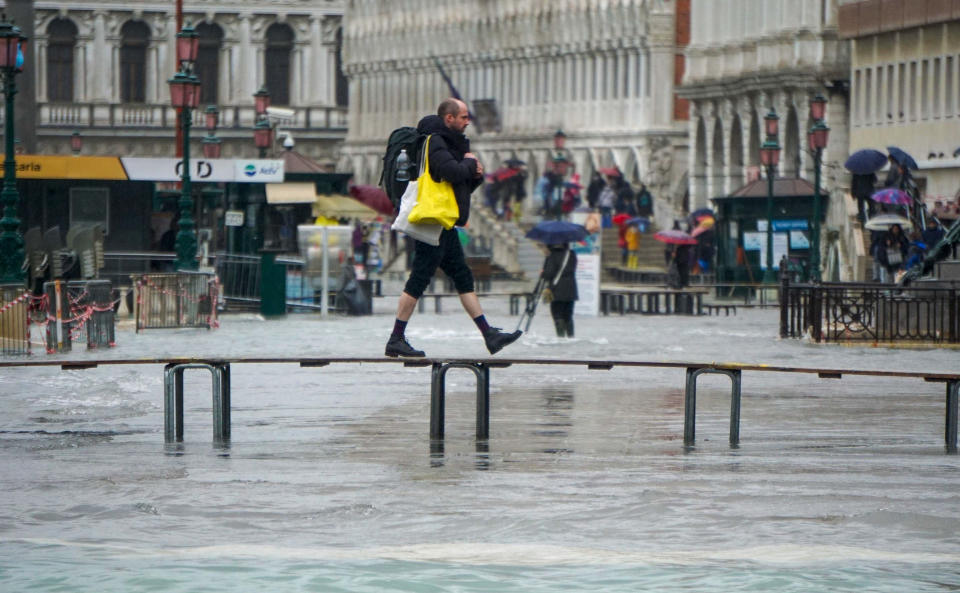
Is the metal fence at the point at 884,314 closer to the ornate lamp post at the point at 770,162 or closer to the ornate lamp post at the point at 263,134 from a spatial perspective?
the ornate lamp post at the point at 770,162

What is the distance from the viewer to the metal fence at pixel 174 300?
33000mm

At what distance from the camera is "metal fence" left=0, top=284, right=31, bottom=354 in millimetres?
26844

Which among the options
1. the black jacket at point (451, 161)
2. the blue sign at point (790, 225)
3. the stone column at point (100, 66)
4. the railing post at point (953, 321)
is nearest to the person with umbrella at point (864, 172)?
the blue sign at point (790, 225)

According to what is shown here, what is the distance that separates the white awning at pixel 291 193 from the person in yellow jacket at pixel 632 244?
18.4 m

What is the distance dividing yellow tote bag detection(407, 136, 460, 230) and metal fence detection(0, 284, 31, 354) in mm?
11929

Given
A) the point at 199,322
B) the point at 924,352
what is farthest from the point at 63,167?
the point at 924,352

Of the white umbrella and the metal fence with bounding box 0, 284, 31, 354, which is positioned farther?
the white umbrella

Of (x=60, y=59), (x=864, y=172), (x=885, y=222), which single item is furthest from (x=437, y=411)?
(x=60, y=59)

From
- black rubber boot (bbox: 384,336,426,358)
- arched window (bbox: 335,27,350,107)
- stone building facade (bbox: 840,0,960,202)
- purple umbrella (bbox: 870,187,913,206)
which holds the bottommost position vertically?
black rubber boot (bbox: 384,336,426,358)

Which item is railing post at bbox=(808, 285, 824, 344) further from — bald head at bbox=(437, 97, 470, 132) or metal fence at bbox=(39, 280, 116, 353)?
bald head at bbox=(437, 97, 470, 132)

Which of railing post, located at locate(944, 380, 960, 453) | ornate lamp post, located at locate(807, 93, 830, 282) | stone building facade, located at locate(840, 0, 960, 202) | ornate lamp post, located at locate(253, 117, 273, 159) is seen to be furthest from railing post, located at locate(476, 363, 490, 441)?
ornate lamp post, located at locate(253, 117, 273, 159)

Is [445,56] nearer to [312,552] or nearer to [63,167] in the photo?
[63,167]

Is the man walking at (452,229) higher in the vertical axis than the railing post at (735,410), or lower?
higher

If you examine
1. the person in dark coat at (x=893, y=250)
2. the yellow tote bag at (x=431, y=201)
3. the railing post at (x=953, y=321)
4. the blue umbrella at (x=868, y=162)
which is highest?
the blue umbrella at (x=868, y=162)
